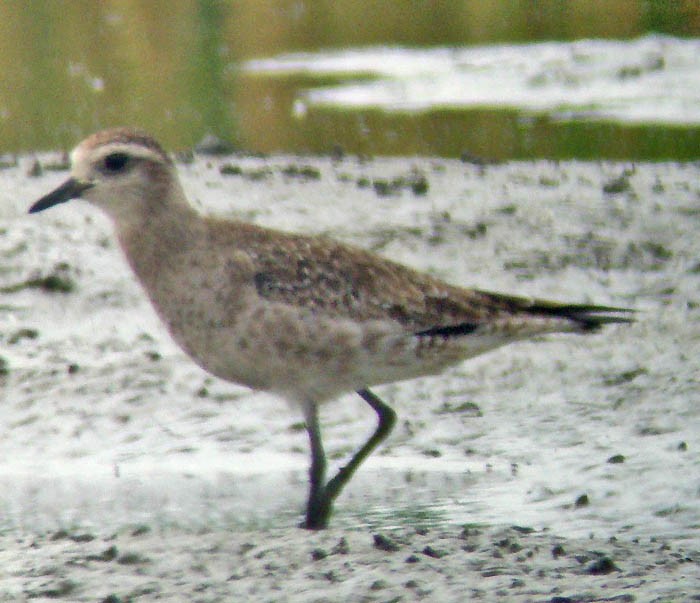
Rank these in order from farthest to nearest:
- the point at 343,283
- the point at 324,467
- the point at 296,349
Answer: the point at 324,467, the point at 343,283, the point at 296,349

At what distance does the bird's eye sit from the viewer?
5811 millimetres

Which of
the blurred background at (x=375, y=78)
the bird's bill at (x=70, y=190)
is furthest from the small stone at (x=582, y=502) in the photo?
the blurred background at (x=375, y=78)

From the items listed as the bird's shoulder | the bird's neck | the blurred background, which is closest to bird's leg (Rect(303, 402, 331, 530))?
the bird's shoulder

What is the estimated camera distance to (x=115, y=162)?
5828 mm

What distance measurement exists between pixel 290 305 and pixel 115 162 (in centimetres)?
92

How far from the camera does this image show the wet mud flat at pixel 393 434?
495cm

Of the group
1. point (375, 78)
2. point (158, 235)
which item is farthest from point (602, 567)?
point (375, 78)

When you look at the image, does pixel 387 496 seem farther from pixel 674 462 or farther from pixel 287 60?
pixel 287 60

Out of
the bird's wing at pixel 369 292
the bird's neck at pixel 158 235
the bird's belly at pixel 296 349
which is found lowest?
the bird's belly at pixel 296 349

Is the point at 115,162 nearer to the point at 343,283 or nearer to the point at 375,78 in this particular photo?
the point at 343,283

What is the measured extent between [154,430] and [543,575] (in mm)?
2489

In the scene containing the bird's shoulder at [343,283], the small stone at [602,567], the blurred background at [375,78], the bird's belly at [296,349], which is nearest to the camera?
the small stone at [602,567]

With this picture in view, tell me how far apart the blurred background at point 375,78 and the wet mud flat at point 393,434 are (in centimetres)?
219

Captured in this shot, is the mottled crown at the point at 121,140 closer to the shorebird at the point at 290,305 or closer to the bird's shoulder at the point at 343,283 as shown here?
the shorebird at the point at 290,305
